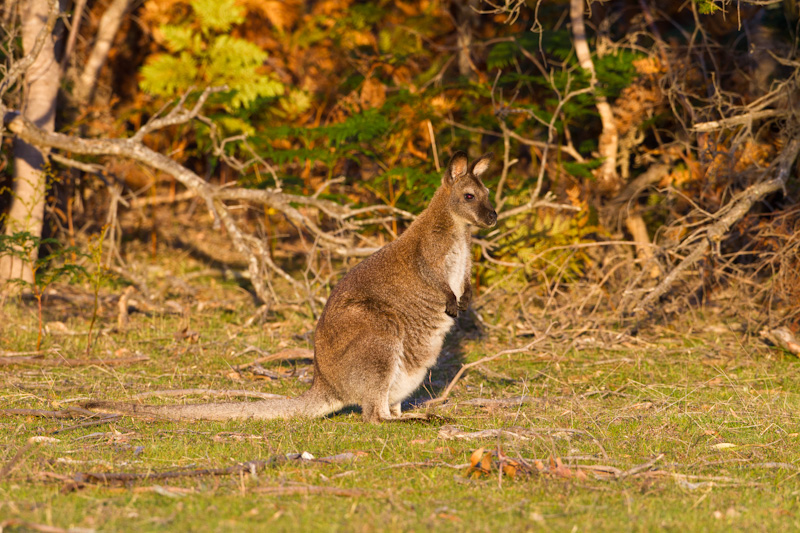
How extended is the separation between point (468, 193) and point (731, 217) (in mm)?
3252

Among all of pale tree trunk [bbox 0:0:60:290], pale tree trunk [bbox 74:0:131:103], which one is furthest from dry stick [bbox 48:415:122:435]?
pale tree trunk [bbox 74:0:131:103]

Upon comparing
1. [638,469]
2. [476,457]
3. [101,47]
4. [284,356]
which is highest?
[101,47]

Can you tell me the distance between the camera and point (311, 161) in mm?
10477

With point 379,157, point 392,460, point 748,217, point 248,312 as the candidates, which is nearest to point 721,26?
point 748,217

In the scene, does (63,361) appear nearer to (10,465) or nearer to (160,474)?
(10,465)

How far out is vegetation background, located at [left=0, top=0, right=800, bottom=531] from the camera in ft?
13.2

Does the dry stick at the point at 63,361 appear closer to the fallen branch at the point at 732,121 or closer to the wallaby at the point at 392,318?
the wallaby at the point at 392,318

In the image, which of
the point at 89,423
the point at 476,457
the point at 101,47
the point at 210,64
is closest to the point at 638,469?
the point at 476,457

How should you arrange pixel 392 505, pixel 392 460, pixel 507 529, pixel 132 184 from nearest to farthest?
pixel 507 529, pixel 392 505, pixel 392 460, pixel 132 184

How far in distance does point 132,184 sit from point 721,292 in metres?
9.79

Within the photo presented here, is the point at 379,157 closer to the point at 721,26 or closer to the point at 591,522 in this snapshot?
the point at 721,26

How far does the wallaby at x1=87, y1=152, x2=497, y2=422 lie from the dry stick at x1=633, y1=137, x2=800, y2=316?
241 cm

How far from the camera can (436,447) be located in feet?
15.8

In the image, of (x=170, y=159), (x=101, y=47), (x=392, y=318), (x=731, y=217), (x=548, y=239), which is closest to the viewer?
(x=392, y=318)
